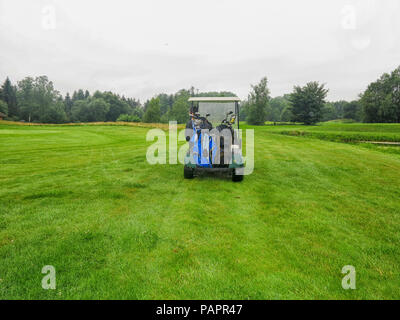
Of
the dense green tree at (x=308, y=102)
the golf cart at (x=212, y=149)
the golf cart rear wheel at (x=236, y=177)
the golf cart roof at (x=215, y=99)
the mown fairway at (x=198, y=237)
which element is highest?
the dense green tree at (x=308, y=102)

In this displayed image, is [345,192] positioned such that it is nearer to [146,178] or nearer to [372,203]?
[372,203]

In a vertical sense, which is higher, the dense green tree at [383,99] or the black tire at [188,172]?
the dense green tree at [383,99]

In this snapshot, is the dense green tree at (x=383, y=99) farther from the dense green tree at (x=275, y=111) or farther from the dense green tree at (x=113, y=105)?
the dense green tree at (x=113, y=105)

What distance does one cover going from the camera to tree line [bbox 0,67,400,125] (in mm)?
49781

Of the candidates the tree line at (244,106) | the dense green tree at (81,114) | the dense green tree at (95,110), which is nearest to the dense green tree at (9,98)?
the tree line at (244,106)

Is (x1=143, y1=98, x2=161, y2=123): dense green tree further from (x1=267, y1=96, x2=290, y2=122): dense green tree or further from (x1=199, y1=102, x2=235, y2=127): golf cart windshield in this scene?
(x1=199, y1=102, x2=235, y2=127): golf cart windshield

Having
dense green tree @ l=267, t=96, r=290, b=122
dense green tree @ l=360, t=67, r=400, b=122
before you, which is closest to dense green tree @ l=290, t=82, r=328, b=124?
dense green tree @ l=360, t=67, r=400, b=122

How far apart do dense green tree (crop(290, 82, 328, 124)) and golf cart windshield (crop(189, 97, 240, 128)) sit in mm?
48483

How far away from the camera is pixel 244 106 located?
62.2 metres

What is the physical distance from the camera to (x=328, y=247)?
324 cm

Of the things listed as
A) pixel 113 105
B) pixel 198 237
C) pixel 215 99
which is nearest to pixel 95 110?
pixel 113 105

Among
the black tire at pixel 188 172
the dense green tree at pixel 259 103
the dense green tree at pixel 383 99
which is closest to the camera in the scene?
the black tire at pixel 188 172

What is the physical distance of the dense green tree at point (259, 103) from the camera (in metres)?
56.2
